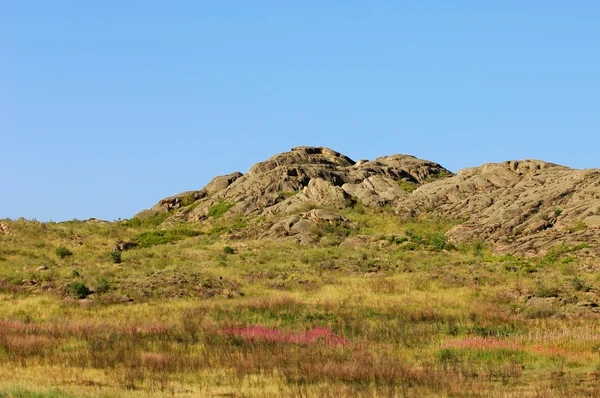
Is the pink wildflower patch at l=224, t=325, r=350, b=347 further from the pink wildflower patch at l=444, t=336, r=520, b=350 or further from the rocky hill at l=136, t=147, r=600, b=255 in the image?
the rocky hill at l=136, t=147, r=600, b=255

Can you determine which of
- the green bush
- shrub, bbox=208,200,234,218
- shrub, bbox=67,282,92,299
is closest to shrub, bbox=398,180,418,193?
shrub, bbox=208,200,234,218

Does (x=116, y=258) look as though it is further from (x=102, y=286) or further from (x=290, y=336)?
(x=290, y=336)


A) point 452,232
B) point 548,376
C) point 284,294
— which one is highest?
point 452,232

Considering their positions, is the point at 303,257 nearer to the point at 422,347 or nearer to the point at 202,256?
the point at 202,256

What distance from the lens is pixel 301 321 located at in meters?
32.0

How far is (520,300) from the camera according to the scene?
121 feet

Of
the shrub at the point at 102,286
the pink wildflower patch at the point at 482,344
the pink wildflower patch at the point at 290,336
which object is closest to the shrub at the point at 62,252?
the shrub at the point at 102,286

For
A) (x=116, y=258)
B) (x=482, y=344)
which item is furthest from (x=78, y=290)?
(x=482, y=344)

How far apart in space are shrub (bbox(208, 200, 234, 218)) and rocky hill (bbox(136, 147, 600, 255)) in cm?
17

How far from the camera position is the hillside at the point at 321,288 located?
20672mm

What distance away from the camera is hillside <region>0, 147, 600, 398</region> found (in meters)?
20.7

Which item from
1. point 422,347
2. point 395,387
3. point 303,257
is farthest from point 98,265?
point 395,387

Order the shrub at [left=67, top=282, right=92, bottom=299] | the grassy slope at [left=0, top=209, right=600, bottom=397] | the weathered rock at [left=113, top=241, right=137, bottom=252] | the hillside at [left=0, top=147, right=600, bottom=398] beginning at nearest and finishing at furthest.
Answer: the grassy slope at [left=0, top=209, right=600, bottom=397], the hillside at [left=0, top=147, right=600, bottom=398], the shrub at [left=67, top=282, right=92, bottom=299], the weathered rock at [left=113, top=241, right=137, bottom=252]

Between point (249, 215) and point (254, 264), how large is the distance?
23429 millimetres
